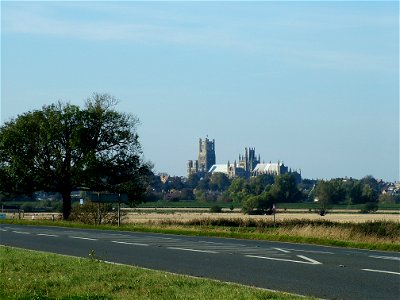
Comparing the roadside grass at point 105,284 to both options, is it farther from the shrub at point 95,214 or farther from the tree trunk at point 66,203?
the tree trunk at point 66,203

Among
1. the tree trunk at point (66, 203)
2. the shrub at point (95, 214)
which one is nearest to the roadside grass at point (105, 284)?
the shrub at point (95, 214)

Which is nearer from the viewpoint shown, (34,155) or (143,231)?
(143,231)

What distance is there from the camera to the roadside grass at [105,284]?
1271 cm

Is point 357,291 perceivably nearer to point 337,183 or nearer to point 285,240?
point 285,240

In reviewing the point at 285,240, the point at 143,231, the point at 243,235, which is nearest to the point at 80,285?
the point at 285,240

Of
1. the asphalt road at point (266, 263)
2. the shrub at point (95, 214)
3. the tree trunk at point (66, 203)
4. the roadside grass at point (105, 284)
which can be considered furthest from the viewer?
the tree trunk at point (66, 203)

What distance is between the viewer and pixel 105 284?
1406 centimetres

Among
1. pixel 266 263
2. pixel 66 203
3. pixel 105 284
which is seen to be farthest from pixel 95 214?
pixel 105 284

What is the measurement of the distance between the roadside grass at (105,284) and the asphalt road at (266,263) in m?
1.16

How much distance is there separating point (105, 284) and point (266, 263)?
5.90m

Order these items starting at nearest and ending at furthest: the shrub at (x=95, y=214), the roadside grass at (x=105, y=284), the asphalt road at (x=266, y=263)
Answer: the roadside grass at (x=105, y=284)
the asphalt road at (x=266, y=263)
the shrub at (x=95, y=214)

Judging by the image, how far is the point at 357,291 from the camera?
13.8 meters

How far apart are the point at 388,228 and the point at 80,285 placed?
21.7m

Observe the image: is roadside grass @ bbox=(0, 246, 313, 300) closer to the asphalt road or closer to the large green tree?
the asphalt road
